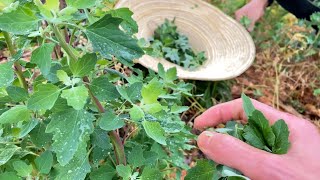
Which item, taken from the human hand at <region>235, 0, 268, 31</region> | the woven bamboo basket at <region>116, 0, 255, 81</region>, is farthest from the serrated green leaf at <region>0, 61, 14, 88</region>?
the human hand at <region>235, 0, 268, 31</region>

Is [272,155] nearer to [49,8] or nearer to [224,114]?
[224,114]

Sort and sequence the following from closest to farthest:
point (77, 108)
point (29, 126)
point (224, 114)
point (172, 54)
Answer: point (77, 108)
point (29, 126)
point (224, 114)
point (172, 54)

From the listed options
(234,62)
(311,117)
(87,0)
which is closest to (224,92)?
→ (234,62)

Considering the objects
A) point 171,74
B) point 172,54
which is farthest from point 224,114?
point 172,54

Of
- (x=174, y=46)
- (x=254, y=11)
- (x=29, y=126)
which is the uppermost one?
(x=29, y=126)

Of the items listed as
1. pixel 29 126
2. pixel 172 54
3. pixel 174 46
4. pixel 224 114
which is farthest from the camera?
pixel 174 46

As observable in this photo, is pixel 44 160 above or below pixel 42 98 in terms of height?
below

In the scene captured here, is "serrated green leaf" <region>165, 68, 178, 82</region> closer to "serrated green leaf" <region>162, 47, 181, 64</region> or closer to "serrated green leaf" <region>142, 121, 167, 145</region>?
"serrated green leaf" <region>142, 121, 167, 145</region>
